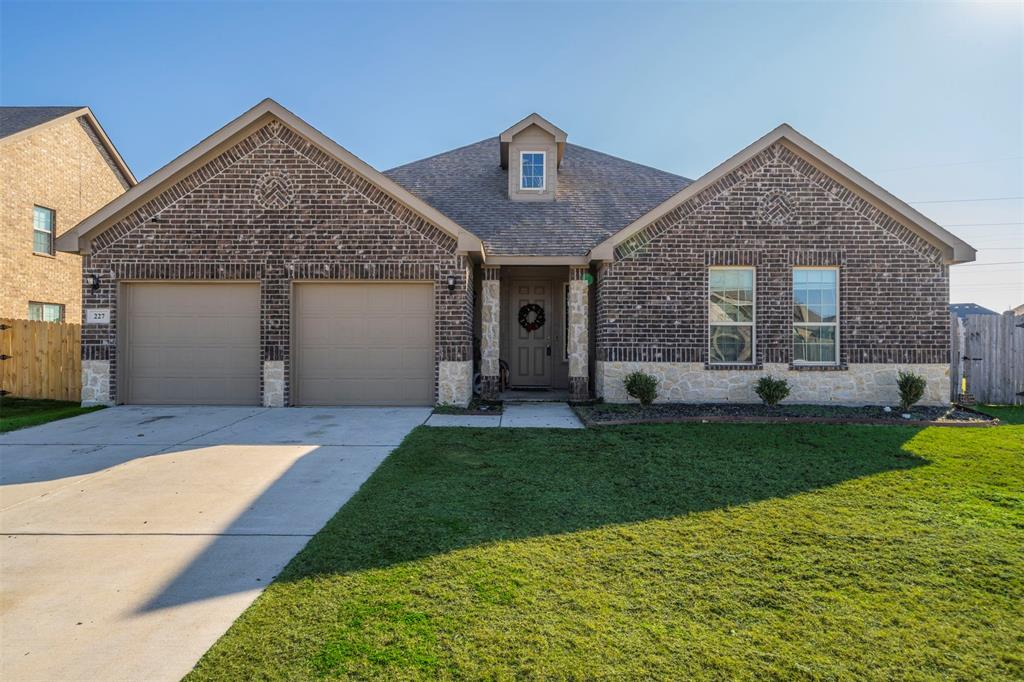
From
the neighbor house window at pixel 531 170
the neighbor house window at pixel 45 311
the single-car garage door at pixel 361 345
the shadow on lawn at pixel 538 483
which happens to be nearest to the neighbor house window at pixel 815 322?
the shadow on lawn at pixel 538 483

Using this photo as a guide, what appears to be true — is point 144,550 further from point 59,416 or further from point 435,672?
point 59,416

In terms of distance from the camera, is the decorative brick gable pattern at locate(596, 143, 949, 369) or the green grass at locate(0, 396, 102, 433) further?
the decorative brick gable pattern at locate(596, 143, 949, 369)

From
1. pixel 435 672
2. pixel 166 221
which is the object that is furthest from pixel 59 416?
pixel 435 672

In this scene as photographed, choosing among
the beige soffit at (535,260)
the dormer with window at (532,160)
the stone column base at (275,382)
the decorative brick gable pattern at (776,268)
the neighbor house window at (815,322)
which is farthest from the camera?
the dormer with window at (532,160)

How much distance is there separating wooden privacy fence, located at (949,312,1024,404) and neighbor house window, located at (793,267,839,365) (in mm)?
3774

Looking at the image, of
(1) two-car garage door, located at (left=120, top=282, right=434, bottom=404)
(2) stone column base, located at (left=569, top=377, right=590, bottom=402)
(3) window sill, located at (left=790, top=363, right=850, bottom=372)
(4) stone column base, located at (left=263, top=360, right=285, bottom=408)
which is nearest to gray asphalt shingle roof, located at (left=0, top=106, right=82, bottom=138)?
(1) two-car garage door, located at (left=120, top=282, right=434, bottom=404)

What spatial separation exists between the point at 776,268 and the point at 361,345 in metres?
8.48

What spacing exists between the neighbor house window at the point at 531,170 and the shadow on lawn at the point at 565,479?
7599 mm

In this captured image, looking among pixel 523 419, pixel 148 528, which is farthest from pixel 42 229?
pixel 148 528

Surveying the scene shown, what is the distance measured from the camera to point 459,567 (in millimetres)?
3516

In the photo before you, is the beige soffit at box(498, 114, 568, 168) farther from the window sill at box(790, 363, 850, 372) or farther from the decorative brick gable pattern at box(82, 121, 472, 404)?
the window sill at box(790, 363, 850, 372)

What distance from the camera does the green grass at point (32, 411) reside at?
28.2 feet

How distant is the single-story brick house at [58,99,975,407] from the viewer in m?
10.3

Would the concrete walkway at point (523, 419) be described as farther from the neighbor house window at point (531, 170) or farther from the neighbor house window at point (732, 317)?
the neighbor house window at point (531, 170)
